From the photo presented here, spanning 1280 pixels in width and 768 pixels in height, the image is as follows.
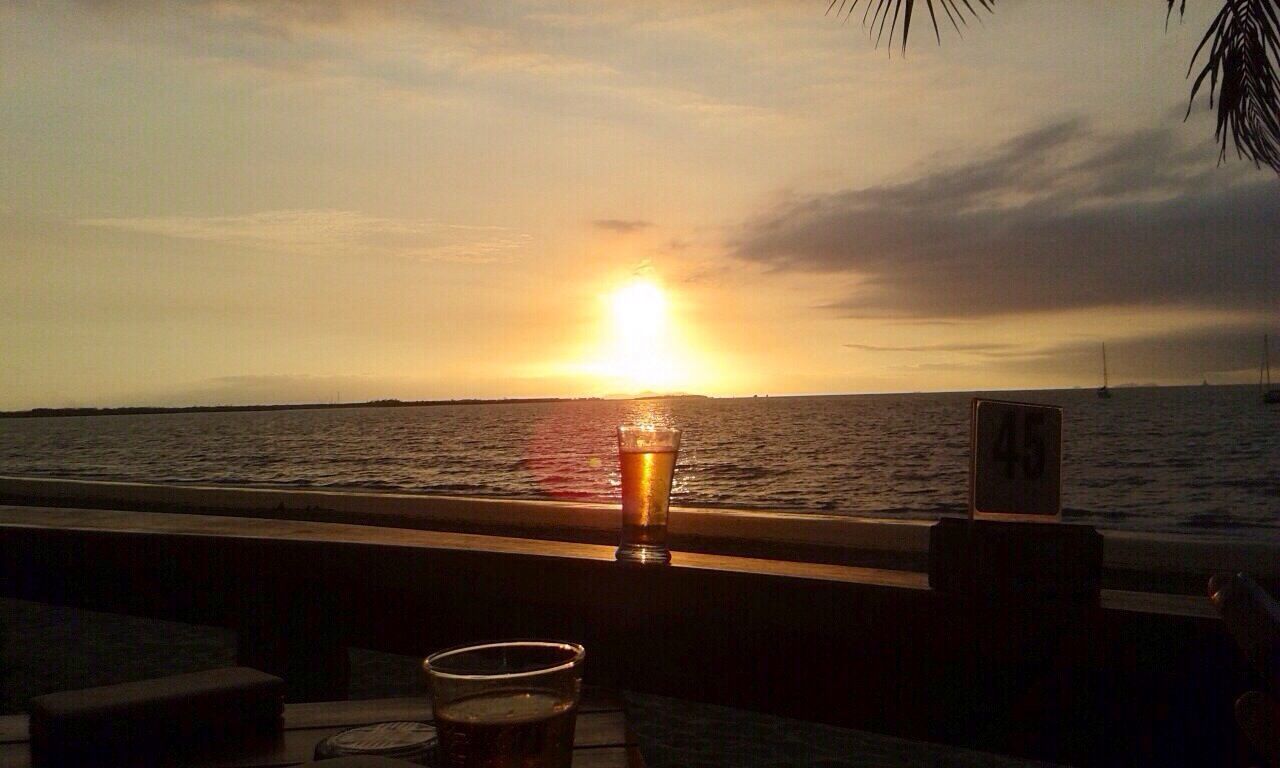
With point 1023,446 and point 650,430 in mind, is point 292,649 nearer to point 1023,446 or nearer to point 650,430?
point 650,430

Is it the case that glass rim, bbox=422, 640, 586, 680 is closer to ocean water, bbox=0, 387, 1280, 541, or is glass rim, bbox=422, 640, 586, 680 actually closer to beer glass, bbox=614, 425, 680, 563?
beer glass, bbox=614, 425, 680, 563

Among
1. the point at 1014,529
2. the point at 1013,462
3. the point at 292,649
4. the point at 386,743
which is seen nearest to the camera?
the point at 386,743

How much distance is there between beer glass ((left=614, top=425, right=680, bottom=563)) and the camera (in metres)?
1.80

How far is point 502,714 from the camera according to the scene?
28.4 inches

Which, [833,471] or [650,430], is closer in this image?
[650,430]

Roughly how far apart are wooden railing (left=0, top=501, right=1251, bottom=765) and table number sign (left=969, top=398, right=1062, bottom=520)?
0.55ft

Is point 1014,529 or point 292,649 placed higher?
point 1014,529

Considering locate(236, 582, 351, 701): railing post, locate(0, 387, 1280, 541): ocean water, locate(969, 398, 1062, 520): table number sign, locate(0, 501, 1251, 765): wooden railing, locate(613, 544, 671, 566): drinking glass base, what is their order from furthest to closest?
1. locate(0, 387, 1280, 541): ocean water
2. locate(236, 582, 351, 701): railing post
3. locate(613, 544, 671, 566): drinking glass base
4. locate(969, 398, 1062, 520): table number sign
5. locate(0, 501, 1251, 765): wooden railing

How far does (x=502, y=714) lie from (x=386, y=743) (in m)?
0.32

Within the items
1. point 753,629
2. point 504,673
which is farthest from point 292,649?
point 504,673

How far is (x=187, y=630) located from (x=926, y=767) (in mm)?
3849

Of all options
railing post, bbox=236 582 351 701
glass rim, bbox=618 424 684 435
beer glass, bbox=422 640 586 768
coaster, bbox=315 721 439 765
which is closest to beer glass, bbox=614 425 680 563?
glass rim, bbox=618 424 684 435

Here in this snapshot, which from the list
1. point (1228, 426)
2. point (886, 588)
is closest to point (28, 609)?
point (886, 588)

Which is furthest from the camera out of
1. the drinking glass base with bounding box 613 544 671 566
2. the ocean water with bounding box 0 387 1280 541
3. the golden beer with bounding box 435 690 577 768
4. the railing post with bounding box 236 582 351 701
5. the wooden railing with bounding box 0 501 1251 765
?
the ocean water with bounding box 0 387 1280 541
